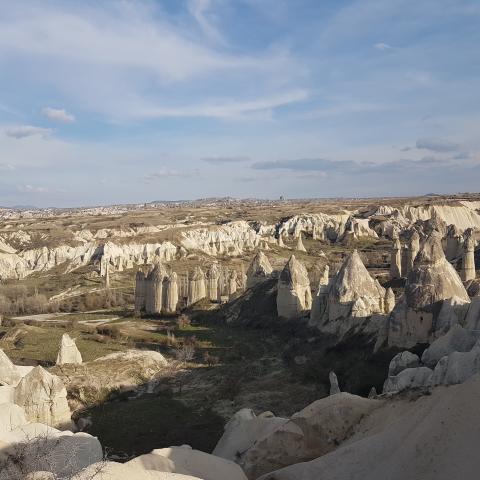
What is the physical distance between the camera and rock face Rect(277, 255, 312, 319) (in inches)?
1492

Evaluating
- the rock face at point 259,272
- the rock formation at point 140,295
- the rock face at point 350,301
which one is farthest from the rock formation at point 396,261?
the rock formation at point 140,295

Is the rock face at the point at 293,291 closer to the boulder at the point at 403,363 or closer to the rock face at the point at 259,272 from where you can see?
the rock face at the point at 259,272

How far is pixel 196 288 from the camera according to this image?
48.6 meters

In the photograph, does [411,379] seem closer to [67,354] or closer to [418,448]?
[418,448]

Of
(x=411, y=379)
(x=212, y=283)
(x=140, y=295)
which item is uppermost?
(x=411, y=379)

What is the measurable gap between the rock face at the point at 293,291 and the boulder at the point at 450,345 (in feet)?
59.6

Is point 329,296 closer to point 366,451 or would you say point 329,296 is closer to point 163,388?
point 163,388

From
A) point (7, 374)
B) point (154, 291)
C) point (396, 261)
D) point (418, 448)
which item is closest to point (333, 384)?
point (418, 448)

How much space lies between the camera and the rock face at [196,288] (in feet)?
159

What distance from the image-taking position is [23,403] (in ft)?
63.5

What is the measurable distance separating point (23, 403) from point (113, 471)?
11622mm

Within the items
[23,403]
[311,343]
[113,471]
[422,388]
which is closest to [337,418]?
[422,388]

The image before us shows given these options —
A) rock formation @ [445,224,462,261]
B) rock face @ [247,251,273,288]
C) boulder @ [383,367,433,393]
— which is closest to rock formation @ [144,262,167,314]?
rock face @ [247,251,273,288]

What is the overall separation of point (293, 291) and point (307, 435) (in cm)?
2468
